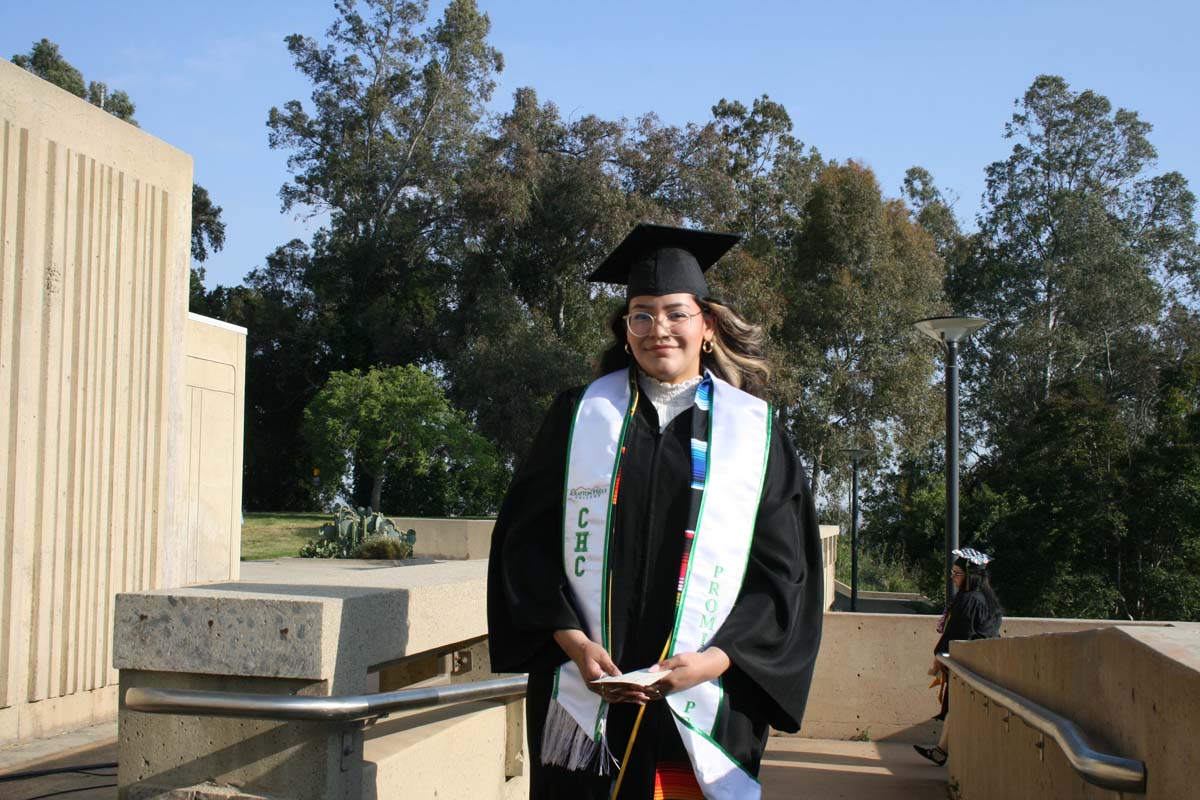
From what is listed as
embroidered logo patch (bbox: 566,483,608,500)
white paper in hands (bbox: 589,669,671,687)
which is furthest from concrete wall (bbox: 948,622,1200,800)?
embroidered logo patch (bbox: 566,483,608,500)

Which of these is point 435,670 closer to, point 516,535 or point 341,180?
point 516,535

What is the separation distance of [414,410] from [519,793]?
80.2ft

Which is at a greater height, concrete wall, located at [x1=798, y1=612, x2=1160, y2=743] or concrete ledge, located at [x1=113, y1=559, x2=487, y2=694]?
concrete ledge, located at [x1=113, y1=559, x2=487, y2=694]

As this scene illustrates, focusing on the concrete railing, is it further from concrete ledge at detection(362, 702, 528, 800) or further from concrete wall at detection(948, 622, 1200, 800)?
concrete wall at detection(948, 622, 1200, 800)

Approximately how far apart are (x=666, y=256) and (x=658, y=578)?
2.76 feet

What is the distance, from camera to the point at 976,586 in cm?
864

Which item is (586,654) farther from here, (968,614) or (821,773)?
(968,614)

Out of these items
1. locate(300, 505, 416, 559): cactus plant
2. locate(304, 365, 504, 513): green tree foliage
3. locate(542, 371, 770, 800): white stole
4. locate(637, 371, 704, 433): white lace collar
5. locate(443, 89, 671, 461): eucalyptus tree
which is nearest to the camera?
locate(542, 371, 770, 800): white stole

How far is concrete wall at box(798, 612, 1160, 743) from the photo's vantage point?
10.2m

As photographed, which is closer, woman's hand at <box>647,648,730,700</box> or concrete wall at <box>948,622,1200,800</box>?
concrete wall at <box>948,622,1200,800</box>

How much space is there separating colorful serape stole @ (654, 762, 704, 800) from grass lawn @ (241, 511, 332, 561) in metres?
19.4

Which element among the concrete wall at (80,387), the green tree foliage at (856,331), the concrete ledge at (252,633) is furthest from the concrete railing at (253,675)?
the green tree foliage at (856,331)

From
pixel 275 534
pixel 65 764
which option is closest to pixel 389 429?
pixel 275 534

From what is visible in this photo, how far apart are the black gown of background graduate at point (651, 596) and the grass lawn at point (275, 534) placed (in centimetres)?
1916
